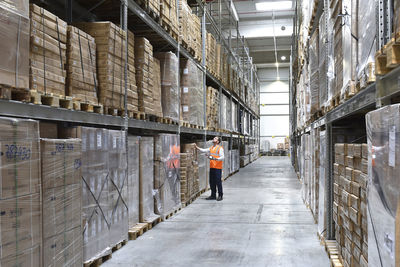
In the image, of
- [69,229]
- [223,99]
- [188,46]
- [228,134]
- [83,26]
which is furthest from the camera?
[228,134]

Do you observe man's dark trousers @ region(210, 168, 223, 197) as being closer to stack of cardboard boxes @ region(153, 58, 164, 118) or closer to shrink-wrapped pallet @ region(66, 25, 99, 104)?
stack of cardboard boxes @ region(153, 58, 164, 118)

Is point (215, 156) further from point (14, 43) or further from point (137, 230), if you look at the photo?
point (14, 43)

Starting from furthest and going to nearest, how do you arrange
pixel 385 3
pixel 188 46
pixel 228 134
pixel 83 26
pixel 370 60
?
pixel 228 134 → pixel 188 46 → pixel 83 26 → pixel 370 60 → pixel 385 3

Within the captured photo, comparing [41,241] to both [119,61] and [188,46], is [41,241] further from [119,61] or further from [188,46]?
[188,46]

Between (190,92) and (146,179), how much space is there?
3.11 metres

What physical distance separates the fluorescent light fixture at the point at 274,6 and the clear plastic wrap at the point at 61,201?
1736 centimetres

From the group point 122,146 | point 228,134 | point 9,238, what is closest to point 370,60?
point 9,238

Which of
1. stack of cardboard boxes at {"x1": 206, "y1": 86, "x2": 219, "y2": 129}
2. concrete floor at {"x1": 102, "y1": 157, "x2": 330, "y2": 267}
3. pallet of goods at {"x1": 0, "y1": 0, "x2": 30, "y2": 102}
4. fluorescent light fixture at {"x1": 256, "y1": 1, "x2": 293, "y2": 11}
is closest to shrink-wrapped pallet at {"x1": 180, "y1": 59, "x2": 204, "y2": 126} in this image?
stack of cardboard boxes at {"x1": 206, "y1": 86, "x2": 219, "y2": 129}

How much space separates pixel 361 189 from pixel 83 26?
12.7ft

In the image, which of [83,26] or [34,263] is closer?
[34,263]

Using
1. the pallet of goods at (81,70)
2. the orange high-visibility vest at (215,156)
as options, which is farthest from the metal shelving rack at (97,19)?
the orange high-visibility vest at (215,156)

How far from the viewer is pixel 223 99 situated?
44.5ft

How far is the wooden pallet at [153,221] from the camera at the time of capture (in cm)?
628

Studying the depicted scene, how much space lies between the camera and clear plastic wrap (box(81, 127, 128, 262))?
4.25m
